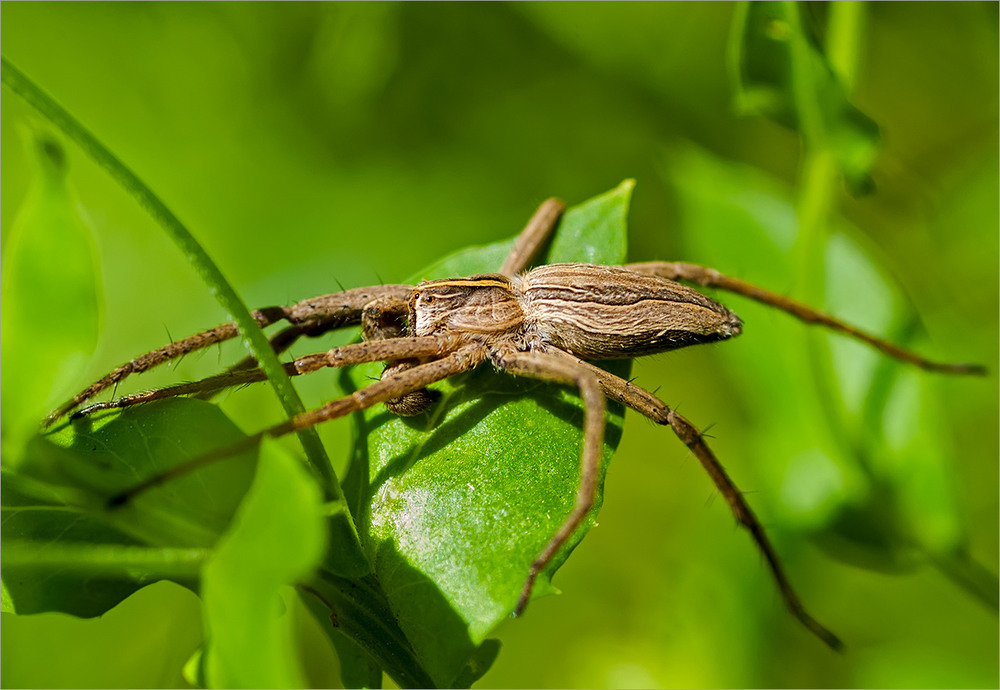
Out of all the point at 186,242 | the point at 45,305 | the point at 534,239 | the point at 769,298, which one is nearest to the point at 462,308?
the point at 534,239

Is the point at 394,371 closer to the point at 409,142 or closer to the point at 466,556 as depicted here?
the point at 466,556

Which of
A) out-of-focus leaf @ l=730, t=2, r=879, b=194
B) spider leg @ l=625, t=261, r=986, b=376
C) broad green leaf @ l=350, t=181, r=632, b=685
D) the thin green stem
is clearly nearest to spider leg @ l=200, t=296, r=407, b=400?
broad green leaf @ l=350, t=181, r=632, b=685

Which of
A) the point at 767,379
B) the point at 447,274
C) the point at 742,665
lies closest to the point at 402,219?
the point at 447,274

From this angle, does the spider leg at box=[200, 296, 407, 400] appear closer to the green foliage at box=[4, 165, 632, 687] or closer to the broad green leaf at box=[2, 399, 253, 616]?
the green foliage at box=[4, 165, 632, 687]

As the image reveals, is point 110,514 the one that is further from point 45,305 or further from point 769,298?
point 769,298

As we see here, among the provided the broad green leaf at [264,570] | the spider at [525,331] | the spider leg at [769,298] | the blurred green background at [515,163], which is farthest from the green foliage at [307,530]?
the blurred green background at [515,163]

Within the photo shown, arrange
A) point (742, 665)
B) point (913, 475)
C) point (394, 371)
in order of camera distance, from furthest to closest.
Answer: point (742, 665), point (913, 475), point (394, 371)

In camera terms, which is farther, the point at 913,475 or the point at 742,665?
the point at 742,665
